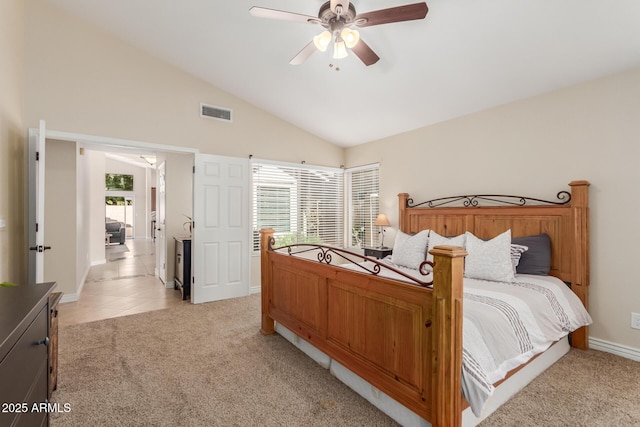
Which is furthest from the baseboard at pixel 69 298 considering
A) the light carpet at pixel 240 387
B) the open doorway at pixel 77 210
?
the light carpet at pixel 240 387

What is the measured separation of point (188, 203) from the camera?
550 centimetres

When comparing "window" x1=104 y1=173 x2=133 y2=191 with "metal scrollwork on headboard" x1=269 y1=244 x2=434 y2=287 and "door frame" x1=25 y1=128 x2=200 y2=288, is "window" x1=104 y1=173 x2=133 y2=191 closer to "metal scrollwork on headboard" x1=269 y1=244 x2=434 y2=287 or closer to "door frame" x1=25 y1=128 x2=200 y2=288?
"door frame" x1=25 y1=128 x2=200 y2=288

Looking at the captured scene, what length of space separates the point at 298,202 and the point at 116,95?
3002 mm

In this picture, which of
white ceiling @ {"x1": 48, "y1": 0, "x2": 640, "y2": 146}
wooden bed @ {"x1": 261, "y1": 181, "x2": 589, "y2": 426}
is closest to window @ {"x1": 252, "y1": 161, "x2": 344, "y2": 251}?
white ceiling @ {"x1": 48, "y1": 0, "x2": 640, "y2": 146}

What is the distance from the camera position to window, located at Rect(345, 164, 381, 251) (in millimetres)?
5297

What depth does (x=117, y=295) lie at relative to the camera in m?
4.66

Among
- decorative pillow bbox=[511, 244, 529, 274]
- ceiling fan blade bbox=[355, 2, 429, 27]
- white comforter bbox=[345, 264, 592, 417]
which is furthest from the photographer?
decorative pillow bbox=[511, 244, 529, 274]

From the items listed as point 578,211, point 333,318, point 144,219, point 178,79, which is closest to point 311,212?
point 178,79

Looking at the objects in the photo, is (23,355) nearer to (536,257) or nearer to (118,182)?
(536,257)

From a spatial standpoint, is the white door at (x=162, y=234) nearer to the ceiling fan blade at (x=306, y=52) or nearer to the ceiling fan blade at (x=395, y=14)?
the ceiling fan blade at (x=306, y=52)

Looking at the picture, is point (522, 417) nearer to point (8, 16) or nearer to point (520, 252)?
point (520, 252)

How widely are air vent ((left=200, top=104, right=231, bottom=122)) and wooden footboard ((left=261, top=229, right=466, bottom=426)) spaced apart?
2.80 m

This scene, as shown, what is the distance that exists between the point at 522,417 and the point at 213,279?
3815 millimetres

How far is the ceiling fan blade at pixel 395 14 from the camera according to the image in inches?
74.4
